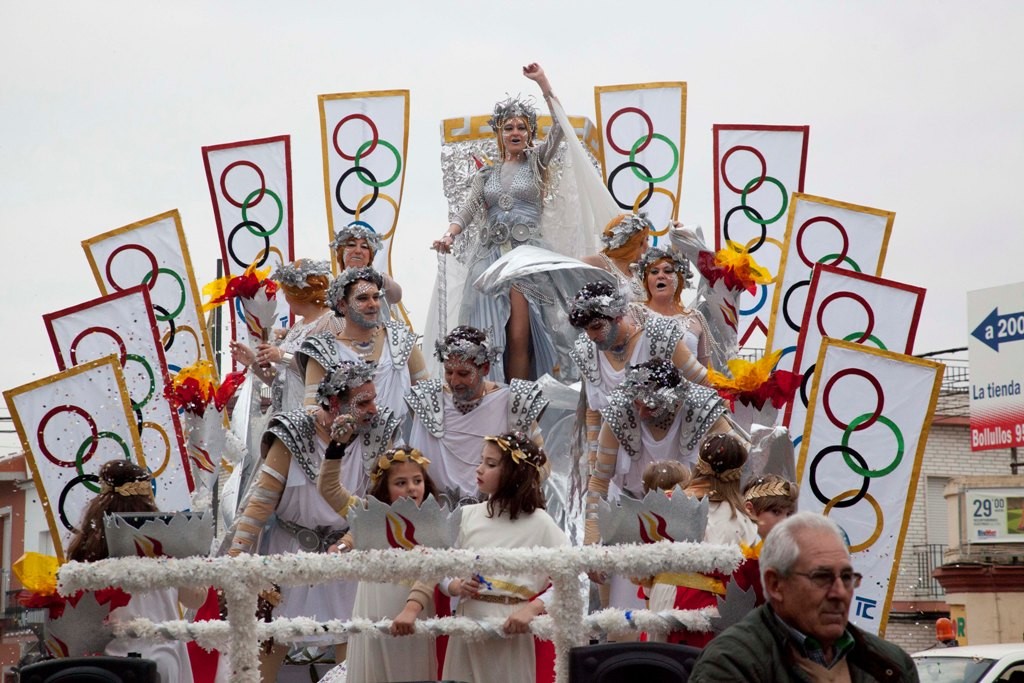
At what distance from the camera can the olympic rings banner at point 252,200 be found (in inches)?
446

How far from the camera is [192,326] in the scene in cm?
1059

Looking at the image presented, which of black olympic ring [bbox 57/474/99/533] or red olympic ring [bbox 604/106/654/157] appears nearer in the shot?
black olympic ring [bbox 57/474/99/533]

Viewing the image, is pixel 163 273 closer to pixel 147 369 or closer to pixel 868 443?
pixel 147 369

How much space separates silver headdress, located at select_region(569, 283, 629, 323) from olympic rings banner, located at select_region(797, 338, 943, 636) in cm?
100

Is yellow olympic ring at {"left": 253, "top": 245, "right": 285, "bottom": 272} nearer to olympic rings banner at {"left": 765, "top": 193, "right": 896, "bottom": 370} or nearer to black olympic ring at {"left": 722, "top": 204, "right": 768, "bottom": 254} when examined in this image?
black olympic ring at {"left": 722, "top": 204, "right": 768, "bottom": 254}

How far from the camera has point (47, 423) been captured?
28.3 feet

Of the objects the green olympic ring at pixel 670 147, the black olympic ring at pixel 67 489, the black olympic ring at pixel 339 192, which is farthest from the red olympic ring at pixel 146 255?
the green olympic ring at pixel 670 147

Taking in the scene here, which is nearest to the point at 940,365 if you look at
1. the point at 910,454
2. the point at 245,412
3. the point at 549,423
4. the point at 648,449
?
the point at 910,454

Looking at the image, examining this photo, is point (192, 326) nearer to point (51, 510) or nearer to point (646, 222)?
point (51, 510)

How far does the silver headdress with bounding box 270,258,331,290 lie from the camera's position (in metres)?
8.78

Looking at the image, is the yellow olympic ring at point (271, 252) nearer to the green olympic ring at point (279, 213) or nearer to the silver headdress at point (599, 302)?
the green olympic ring at point (279, 213)

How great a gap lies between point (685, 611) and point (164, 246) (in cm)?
671

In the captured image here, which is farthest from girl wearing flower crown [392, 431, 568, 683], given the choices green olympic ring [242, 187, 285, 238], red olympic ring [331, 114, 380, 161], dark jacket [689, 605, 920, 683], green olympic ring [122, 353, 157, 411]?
red olympic ring [331, 114, 380, 161]

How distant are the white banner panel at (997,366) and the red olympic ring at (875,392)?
58.9ft
